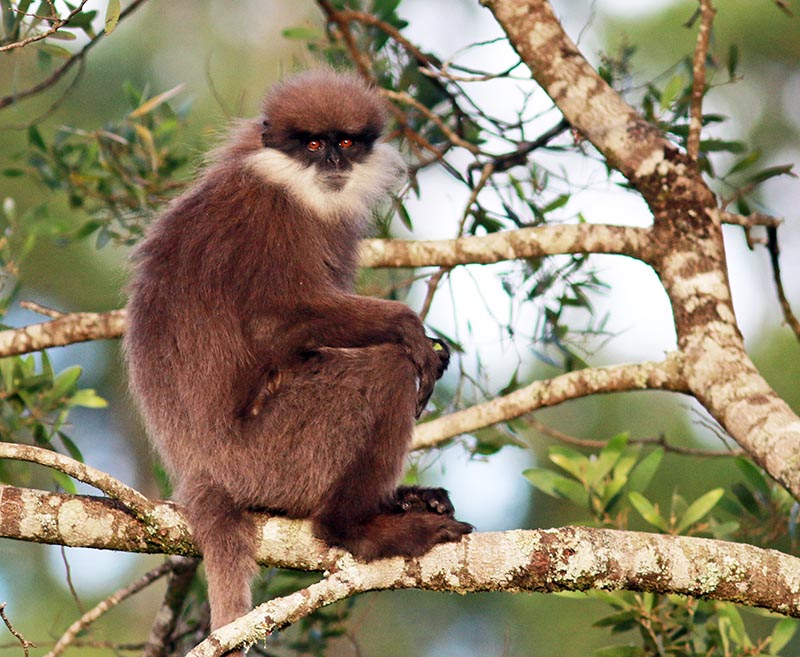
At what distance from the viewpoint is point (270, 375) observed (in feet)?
10.3

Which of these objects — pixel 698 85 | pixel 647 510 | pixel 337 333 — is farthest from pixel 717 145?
pixel 337 333

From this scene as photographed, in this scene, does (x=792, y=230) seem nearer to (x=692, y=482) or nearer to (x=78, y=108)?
(x=692, y=482)

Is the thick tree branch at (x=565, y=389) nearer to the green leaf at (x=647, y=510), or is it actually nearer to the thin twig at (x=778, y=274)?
the green leaf at (x=647, y=510)

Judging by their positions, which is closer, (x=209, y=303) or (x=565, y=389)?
(x=209, y=303)

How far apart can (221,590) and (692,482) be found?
24.4 feet

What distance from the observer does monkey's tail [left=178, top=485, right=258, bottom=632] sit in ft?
9.49

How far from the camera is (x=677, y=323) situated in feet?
11.6

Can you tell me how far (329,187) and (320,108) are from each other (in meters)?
0.33

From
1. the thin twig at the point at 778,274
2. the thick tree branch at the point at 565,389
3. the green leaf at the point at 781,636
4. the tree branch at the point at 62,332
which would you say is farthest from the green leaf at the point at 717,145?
the tree branch at the point at 62,332

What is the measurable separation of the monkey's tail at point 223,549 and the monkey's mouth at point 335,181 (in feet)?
3.95

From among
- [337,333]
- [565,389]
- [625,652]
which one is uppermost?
[337,333]

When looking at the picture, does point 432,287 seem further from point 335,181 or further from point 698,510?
point 698,510

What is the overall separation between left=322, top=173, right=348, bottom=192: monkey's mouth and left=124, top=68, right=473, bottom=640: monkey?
4 cm

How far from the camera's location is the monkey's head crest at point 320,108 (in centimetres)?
373
